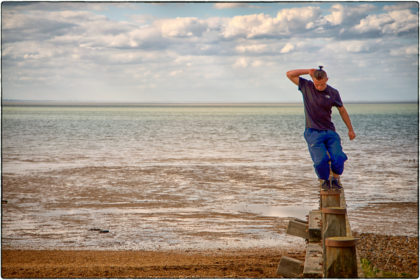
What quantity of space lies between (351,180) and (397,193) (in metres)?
2.68

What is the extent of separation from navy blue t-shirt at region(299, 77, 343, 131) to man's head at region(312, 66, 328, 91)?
0.05 meters

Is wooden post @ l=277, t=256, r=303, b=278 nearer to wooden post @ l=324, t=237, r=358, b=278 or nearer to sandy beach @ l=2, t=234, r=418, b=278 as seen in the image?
sandy beach @ l=2, t=234, r=418, b=278

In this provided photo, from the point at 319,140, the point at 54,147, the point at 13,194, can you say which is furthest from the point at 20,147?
the point at 319,140

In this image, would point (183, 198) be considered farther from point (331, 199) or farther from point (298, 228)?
point (331, 199)

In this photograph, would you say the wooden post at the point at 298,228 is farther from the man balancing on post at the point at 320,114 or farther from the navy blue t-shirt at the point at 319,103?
the navy blue t-shirt at the point at 319,103

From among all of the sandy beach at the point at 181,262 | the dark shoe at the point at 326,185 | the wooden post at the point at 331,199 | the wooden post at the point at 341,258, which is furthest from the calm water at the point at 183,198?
the wooden post at the point at 341,258

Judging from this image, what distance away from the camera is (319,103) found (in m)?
6.57

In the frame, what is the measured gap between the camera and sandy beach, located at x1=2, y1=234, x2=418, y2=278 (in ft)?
31.3

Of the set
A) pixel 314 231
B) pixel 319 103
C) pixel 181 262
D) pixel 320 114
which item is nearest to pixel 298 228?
pixel 314 231

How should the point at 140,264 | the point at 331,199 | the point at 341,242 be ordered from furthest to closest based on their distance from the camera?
the point at 140,264, the point at 331,199, the point at 341,242

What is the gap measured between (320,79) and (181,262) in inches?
209

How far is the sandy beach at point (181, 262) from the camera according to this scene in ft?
31.3

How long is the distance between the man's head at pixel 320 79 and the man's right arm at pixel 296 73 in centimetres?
6

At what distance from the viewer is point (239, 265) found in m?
10.0
